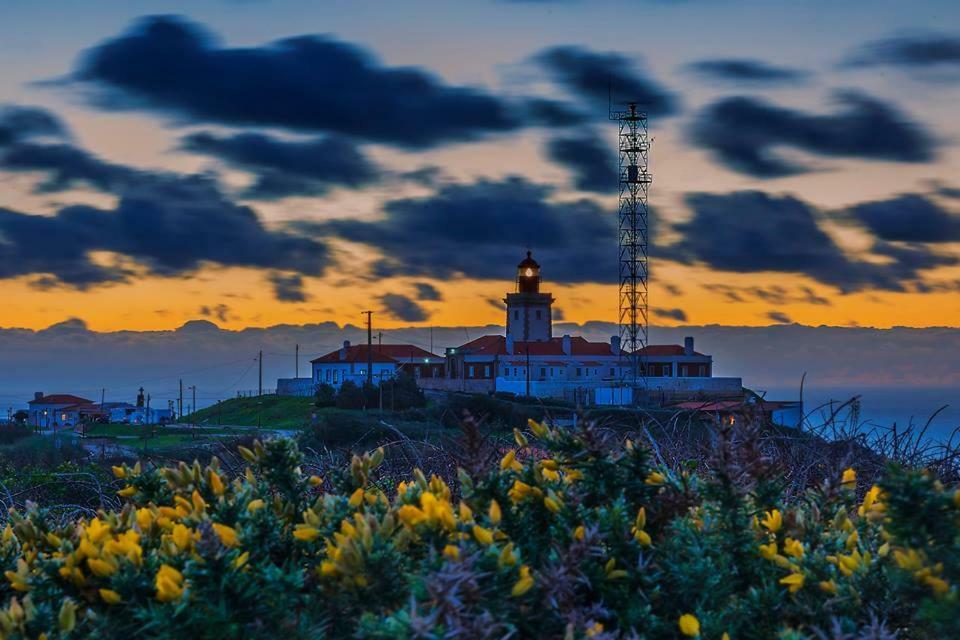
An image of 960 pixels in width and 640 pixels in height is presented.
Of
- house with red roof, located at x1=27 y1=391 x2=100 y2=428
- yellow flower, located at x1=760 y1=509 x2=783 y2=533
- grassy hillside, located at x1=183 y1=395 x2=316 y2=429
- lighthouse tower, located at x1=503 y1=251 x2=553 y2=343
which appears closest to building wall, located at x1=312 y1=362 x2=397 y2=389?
grassy hillside, located at x1=183 y1=395 x2=316 y2=429

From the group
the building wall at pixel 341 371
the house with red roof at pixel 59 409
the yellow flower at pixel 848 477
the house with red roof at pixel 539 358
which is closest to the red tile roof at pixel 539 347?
the house with red roof at pixel 539 358

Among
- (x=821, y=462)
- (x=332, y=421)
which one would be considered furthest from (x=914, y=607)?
(x=332, y=421)

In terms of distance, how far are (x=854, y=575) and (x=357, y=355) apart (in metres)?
108

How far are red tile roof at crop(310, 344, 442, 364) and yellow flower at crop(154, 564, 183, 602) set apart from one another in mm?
104962

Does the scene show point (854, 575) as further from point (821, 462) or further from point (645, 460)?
point (821, 462)

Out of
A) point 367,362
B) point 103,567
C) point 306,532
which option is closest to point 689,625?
point 306,532

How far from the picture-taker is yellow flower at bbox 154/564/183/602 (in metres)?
3.09

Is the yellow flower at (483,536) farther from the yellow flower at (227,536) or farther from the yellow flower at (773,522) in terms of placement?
the yellow flower at (773,522)

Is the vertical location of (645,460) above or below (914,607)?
above

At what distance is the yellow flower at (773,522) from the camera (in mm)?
3994

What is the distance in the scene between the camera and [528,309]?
4075 inches

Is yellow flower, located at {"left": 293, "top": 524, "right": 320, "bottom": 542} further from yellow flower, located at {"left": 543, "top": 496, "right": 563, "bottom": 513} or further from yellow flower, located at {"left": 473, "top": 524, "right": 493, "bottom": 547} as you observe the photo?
yellow flower, located at {"left": 543, "top": 496, "right": 563, "bottom": 513}

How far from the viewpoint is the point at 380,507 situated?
156 inches

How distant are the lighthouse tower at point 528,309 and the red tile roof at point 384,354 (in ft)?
36.5
